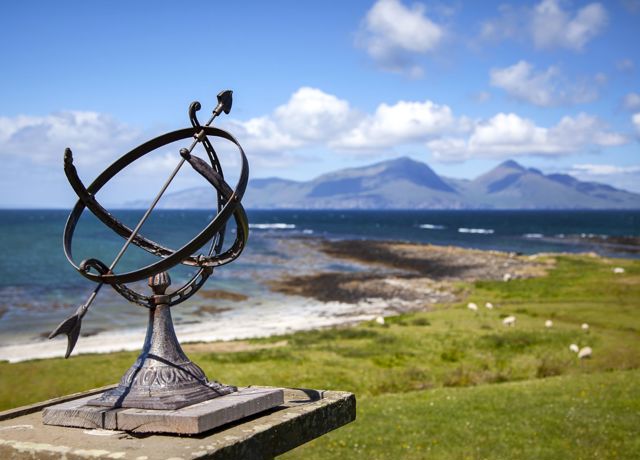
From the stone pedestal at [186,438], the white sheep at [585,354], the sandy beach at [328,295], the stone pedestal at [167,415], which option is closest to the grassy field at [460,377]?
the white sheep at [585,354]

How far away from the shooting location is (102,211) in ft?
25.5

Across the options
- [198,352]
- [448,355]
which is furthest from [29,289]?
[448,355]

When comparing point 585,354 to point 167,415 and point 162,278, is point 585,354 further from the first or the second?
point 167,415

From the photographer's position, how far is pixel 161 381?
6.57 m

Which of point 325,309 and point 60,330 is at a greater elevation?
point 60,330

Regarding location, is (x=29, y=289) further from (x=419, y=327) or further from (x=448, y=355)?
(x=448, y=355)

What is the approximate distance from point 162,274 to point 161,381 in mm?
1140

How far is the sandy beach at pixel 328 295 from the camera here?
3269 centimetres

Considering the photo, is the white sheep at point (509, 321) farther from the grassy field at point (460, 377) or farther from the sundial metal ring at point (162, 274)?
the sundial metal ring at point (162, 274)

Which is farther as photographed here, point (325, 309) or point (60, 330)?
point (325, 309)

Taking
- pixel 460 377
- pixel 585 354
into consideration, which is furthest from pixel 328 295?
pixel 460 377

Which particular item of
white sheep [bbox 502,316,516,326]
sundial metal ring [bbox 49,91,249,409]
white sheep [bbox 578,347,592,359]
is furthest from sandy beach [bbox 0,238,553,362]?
sundial metal ring [bbox 49,91,249,409]

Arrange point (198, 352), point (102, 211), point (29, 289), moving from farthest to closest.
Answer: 1. point (29, 289)
2. point (198, 352)
3. point (102, 211)

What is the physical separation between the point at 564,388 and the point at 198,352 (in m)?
13.5
